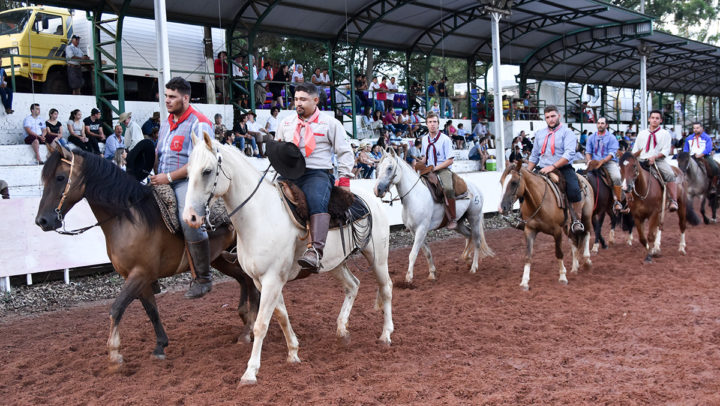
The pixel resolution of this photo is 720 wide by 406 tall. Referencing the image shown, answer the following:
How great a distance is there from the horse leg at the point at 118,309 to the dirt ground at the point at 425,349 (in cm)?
20

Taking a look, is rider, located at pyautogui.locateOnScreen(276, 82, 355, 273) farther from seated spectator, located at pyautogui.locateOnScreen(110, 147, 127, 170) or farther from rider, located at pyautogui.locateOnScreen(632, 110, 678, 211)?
seated spectator, located at pyautogui.locateOnScreen(110, 147, 127, 170)

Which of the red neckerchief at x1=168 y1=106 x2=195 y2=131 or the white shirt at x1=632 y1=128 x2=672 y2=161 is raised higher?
the red neckerchief at x1=168 y1=106 x2=195 y2=131

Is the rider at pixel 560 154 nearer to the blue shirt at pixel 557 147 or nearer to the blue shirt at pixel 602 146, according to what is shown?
the blue shirt at pixel 557 147

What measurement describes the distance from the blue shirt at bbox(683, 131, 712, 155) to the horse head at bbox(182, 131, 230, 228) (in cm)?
1302

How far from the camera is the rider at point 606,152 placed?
1070 cm

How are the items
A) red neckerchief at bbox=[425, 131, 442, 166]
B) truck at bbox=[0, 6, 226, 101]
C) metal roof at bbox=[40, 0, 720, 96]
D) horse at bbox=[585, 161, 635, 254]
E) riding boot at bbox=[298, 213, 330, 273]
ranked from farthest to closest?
metal roof at bbox=[40, 0, 720, 96], truck at bbox=[0, 6, 226, 101], horse at bbox=[585, 161, 635, 254], red neckerchief at bbox=[425, 131, 442, 166], riding boot at bbox=[298, 213, 330, 273]

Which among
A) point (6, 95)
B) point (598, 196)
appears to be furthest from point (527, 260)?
point (6, 95)

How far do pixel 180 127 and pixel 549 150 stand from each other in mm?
5891

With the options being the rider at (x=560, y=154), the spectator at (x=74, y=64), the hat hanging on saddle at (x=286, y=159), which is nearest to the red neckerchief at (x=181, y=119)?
the hat hanging on saddle at (x=286, y=159)

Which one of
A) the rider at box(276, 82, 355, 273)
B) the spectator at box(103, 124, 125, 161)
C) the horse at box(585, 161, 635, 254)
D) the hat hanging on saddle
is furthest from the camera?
the spectator at box(103, 124, 125, 161)

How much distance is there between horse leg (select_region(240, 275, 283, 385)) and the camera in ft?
15.8

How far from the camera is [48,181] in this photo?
5.25m

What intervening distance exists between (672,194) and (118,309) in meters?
9.84

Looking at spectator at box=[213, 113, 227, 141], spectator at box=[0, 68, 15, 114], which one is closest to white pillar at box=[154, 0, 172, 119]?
spectator at box=[213, 113, 227, 141]
